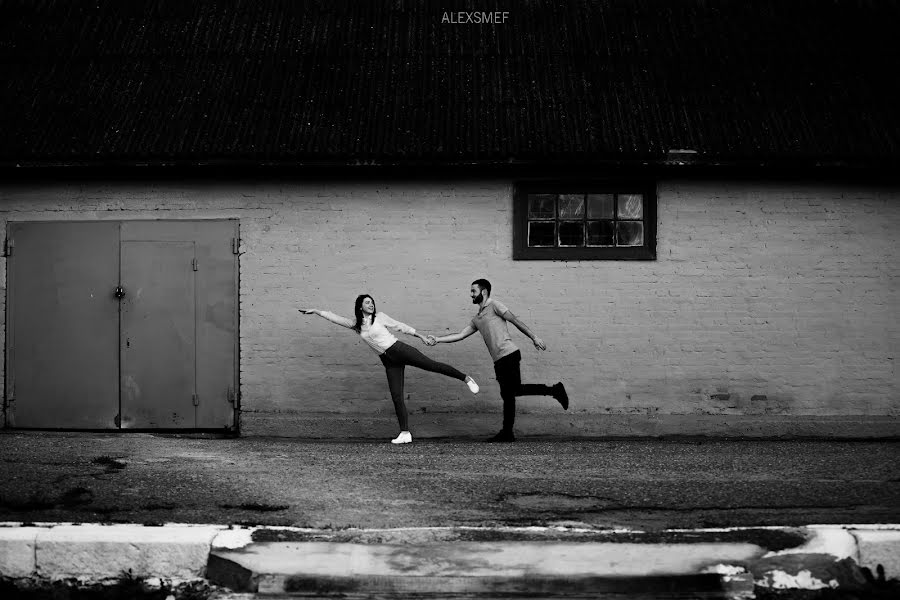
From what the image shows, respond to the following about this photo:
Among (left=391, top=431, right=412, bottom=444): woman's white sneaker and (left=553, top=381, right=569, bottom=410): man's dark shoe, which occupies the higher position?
(left=553, top=381, right=569, bottom=410): man's dark shoe

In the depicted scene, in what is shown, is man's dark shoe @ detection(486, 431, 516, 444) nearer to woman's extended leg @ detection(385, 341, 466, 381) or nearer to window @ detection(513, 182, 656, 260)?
woman's extended leg @ detection(385, 341, 466, 381)

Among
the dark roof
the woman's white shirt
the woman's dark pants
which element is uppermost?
the dark roof

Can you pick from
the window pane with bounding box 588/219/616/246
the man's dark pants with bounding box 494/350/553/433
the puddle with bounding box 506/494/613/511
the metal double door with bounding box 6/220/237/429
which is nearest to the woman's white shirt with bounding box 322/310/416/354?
the man's dark pants with bounding box 494/350/553/433

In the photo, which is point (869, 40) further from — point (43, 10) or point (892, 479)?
point (43, 10)

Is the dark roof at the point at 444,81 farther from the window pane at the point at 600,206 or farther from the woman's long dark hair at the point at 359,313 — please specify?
the woman's long dark hair at the point at 359,313

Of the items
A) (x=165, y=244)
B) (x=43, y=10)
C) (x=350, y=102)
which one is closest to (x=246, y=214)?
(x=165, y=244)

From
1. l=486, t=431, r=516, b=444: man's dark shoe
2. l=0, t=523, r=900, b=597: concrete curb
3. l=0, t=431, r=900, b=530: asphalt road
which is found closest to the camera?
l=0, t=523, r=900, b=597: concrete curb

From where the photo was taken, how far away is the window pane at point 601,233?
11180mm

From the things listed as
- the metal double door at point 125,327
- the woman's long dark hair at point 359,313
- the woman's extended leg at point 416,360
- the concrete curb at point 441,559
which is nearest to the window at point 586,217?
the woman's extended leg at point 416,360

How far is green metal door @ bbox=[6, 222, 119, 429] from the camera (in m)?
11.1

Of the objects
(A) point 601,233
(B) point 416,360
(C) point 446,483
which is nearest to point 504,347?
(B) point 416,360

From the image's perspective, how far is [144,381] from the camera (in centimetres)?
1112

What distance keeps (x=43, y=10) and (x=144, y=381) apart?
16.7 ft

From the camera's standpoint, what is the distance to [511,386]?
33.7ft
